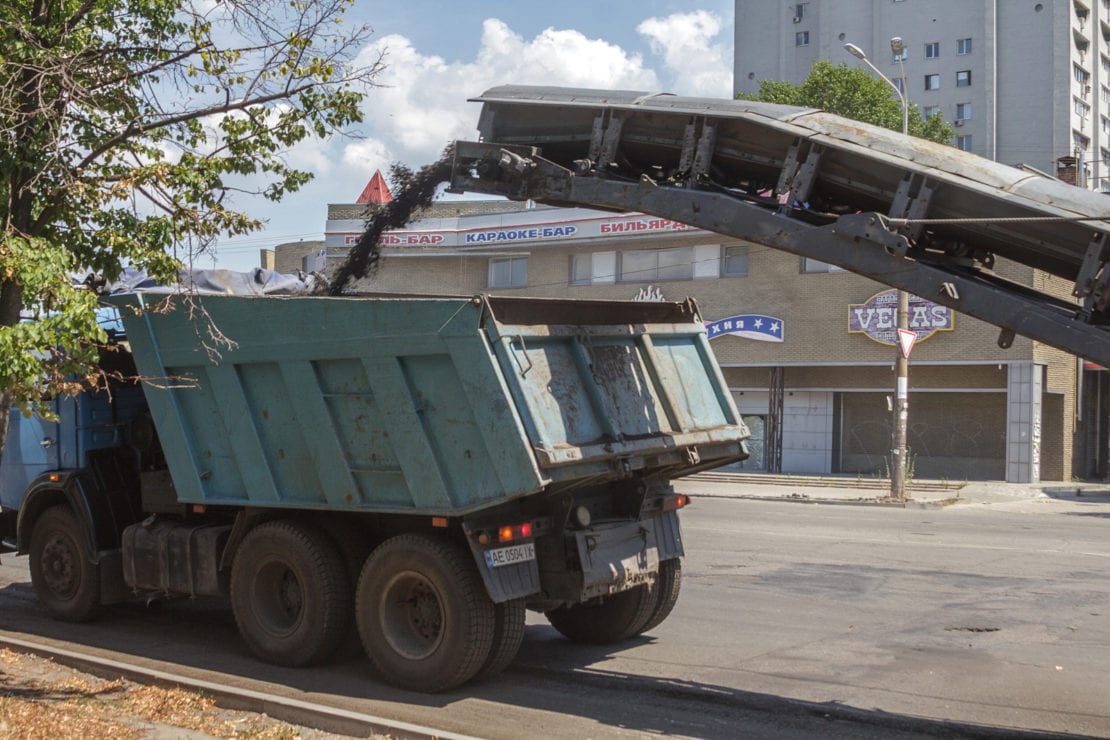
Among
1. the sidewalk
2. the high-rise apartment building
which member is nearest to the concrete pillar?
the sidewalk

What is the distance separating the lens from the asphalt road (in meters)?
6.89

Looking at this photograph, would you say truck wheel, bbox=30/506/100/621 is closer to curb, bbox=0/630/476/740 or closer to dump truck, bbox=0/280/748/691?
dump truck, bbox=0/280/748/691

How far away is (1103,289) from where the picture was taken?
20.3 feet

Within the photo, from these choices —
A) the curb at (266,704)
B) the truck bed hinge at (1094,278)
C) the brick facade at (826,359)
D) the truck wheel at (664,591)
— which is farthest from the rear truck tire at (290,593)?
the brick facade at (826,359)

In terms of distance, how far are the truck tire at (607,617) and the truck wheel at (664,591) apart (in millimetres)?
53

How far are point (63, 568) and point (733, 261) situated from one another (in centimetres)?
2513

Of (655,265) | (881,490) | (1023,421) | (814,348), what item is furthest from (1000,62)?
(881,490)

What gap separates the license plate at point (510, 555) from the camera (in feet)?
23.7

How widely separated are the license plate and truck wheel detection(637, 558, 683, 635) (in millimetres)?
1737

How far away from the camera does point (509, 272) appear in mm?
36812

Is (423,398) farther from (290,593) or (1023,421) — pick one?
(1023,421)

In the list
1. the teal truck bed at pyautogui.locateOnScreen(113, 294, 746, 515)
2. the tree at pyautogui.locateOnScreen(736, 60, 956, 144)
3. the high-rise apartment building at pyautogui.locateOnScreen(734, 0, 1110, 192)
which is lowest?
the teal truck bed at pyautogui.locateOnScreen(113, 294, 746, 515)

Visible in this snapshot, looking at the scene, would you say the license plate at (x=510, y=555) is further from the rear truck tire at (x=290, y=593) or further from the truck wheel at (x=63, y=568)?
the truck wheel at (x=63, y=568)

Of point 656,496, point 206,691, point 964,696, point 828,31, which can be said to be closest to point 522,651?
point 656,496
